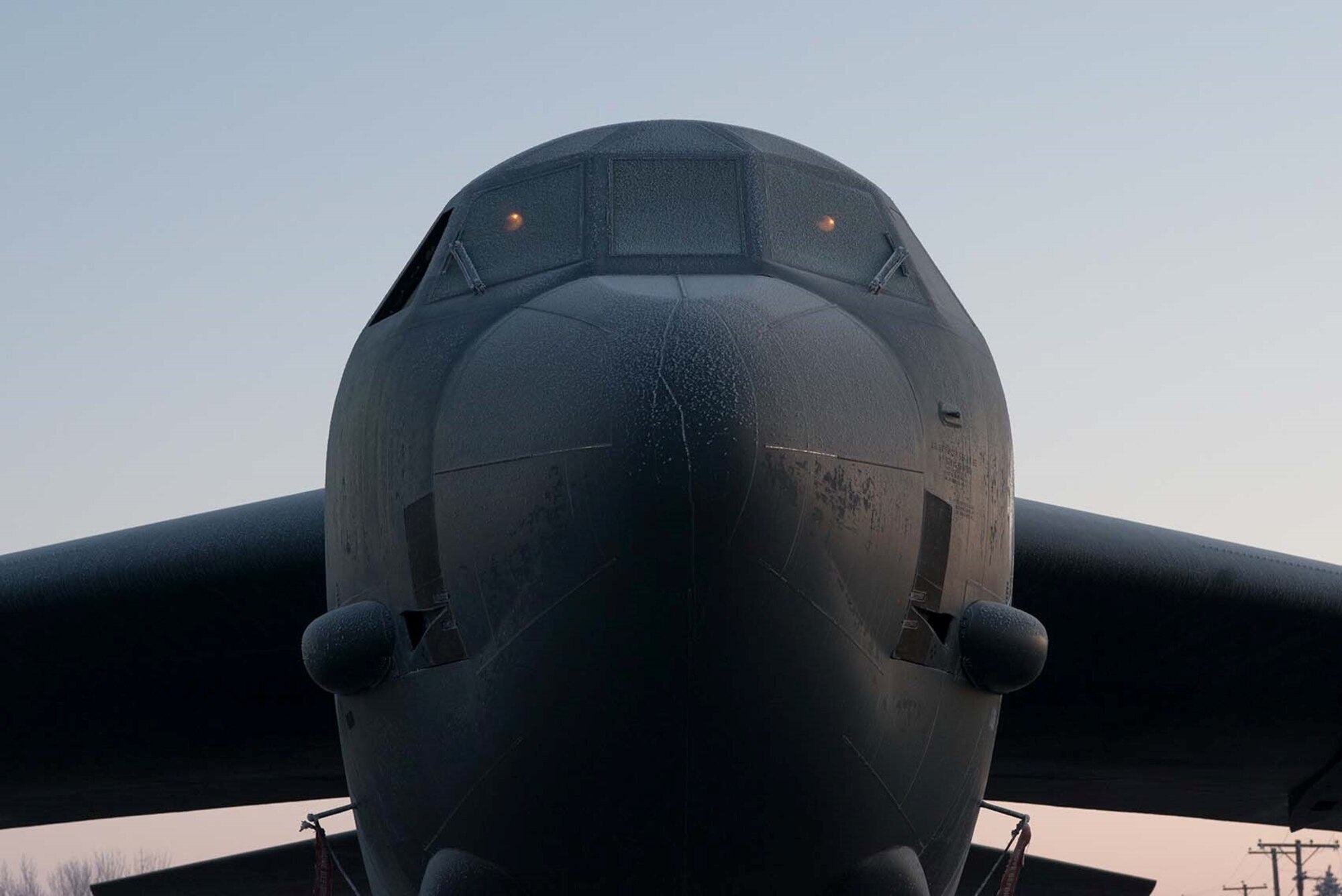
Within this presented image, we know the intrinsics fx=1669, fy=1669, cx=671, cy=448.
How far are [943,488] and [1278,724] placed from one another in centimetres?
612

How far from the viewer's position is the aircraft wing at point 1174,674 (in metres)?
8.87

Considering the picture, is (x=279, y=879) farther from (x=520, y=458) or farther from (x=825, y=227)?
(x=520, y=458)

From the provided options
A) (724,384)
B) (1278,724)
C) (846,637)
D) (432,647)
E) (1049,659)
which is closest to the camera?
(724,384)

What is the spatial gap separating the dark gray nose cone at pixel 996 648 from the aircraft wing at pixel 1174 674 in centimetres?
346

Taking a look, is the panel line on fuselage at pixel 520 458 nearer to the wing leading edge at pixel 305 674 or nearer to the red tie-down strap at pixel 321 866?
the red tie-down strap at pixel 321 866

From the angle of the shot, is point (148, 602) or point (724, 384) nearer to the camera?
point (724, 384)

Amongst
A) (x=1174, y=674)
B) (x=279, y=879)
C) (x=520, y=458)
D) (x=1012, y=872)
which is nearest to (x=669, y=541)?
(x=520, y=458)

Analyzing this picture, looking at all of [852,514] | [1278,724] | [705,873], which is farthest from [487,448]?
[1278,724]

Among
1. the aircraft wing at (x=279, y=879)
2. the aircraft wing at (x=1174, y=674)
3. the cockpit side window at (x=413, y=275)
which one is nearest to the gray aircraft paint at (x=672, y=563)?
the cockpit side window at (x=413, y=275)

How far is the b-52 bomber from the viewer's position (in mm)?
4258

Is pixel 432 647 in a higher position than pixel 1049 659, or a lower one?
lower

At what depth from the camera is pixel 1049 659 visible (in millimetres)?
9414

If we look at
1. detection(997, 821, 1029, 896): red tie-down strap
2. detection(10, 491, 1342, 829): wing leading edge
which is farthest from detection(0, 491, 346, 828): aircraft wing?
detection(997, 821, 1029, 896): red tie-down strap

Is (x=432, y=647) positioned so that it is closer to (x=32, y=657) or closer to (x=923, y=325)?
(x=923, y=325)
